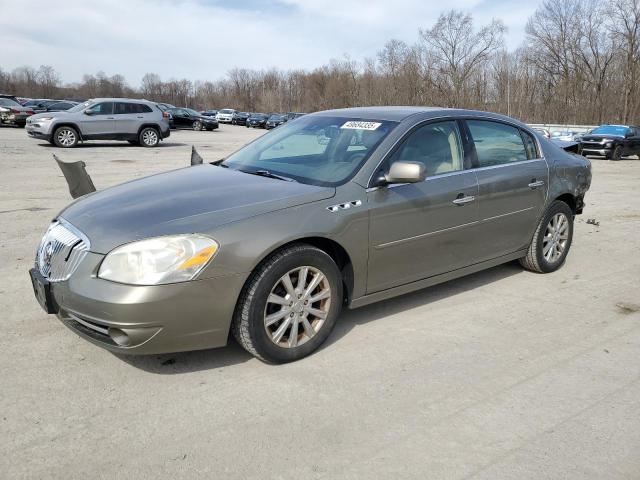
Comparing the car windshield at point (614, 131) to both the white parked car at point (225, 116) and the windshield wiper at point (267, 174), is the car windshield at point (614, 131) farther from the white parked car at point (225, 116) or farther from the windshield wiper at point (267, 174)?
the white parked car at point (225, 116)

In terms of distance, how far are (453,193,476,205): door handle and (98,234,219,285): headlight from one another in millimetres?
2160

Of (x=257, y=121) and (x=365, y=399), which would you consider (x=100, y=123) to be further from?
(x=257, y=121)

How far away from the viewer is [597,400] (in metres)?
3.18

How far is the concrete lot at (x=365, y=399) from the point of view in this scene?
258 centimetres

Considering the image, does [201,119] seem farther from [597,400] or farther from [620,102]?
[597,400]

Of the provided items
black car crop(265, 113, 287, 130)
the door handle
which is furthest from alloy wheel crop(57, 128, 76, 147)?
black car crop(265, 113, 287, 130)

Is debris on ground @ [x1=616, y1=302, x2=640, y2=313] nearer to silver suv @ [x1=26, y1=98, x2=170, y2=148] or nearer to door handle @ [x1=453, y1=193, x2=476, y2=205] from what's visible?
door handle @ [x1=453, y1=193, x2=476, y2=205]

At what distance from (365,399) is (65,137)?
18438 millimetres

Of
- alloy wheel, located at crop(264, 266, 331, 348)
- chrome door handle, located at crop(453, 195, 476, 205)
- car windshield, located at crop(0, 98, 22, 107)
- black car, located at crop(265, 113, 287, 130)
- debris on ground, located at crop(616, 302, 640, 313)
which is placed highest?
black car, located at crop(265, 113, 287, 130)

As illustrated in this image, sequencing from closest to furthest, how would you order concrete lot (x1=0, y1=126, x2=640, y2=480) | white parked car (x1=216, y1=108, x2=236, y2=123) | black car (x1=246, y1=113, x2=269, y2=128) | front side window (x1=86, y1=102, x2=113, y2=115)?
concrete lot (x1=0, y1=126, x2=640, y2=480) → front side window (x1=86, y1=102, x2=113, y2=115) → black car (x1=246, y1=113, x2=269, y2=128) → white parked car (x1=216, y1=108, x2=236, y2=123)

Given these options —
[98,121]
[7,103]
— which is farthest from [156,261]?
[7,103]

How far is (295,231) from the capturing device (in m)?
3.43

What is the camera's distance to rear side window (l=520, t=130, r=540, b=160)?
17.4 ft

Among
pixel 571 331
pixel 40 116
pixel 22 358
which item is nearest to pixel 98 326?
pixel 22 358
